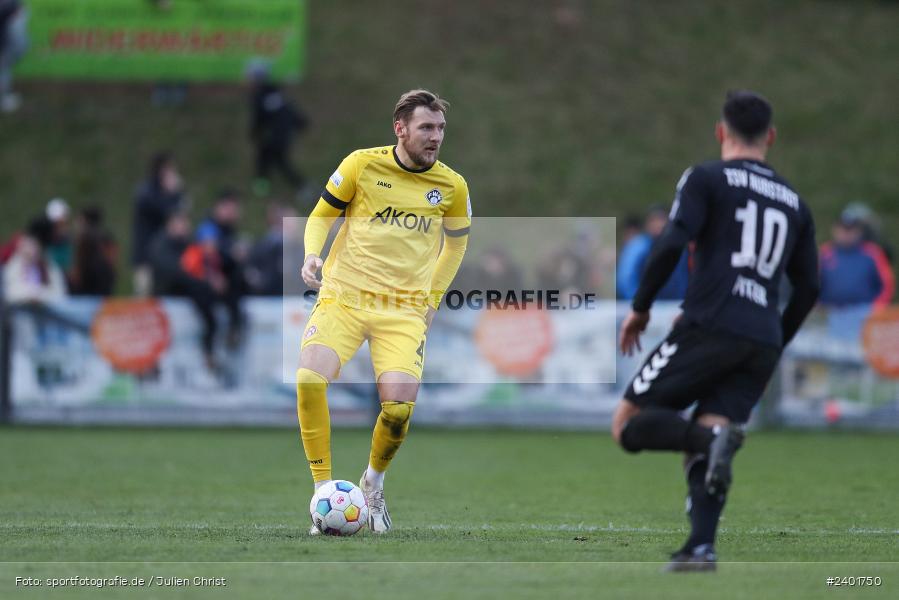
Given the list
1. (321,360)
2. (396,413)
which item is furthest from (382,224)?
(396,413)

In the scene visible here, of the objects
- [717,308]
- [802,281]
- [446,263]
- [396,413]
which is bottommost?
[396,413]

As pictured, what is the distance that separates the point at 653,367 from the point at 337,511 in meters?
2.14

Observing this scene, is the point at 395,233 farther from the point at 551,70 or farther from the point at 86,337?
the point at 551,70

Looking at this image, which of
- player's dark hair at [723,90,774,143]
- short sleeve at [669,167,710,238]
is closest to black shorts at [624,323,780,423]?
short sleeve at [669,167,710,238]

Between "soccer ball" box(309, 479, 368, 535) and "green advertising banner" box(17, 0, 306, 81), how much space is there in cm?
1989

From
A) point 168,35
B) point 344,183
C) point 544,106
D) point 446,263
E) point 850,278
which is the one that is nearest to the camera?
point 344,183

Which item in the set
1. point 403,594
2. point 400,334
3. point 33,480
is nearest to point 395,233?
point 400,334

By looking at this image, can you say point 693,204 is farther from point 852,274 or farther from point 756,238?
point 852,274

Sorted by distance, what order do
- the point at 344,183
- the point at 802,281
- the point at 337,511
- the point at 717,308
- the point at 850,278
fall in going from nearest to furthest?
the point at 717,308 → the point at 802,281 → the point at 337,511 → the point at 344,183 → the point at 850,278

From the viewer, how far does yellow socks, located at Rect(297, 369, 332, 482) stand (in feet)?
27.3

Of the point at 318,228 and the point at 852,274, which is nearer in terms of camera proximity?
the point at 318,228

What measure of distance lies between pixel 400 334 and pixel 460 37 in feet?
85.5

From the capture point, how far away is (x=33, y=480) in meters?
11.7

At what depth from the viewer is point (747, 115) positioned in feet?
22.1
